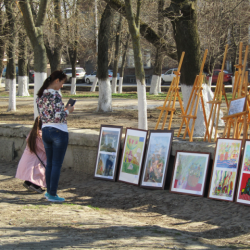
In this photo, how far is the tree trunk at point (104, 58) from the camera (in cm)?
1185

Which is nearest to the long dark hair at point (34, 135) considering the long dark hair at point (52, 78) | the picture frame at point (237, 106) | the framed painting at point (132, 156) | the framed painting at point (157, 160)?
the long dark hair at point (52, 78)

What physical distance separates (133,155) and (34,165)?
5.04ft

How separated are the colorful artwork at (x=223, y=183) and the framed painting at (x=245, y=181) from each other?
0.38 ft

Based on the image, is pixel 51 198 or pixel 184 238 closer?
pixel 184 238

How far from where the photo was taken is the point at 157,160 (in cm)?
561

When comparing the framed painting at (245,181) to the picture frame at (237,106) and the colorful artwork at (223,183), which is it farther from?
the picture frame at (237,106)

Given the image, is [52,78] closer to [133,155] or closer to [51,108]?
[51,108]

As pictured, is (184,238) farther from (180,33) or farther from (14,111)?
(14,111)

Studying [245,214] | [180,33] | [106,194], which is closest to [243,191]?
[245,214]

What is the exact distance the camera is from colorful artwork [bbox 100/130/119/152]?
6.13 meters

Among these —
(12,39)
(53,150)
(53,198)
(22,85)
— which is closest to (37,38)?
(53,150)

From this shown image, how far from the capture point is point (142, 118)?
758 centimetres

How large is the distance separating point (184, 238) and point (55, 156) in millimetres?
1984

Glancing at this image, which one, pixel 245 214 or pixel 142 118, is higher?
pixel 142 118
